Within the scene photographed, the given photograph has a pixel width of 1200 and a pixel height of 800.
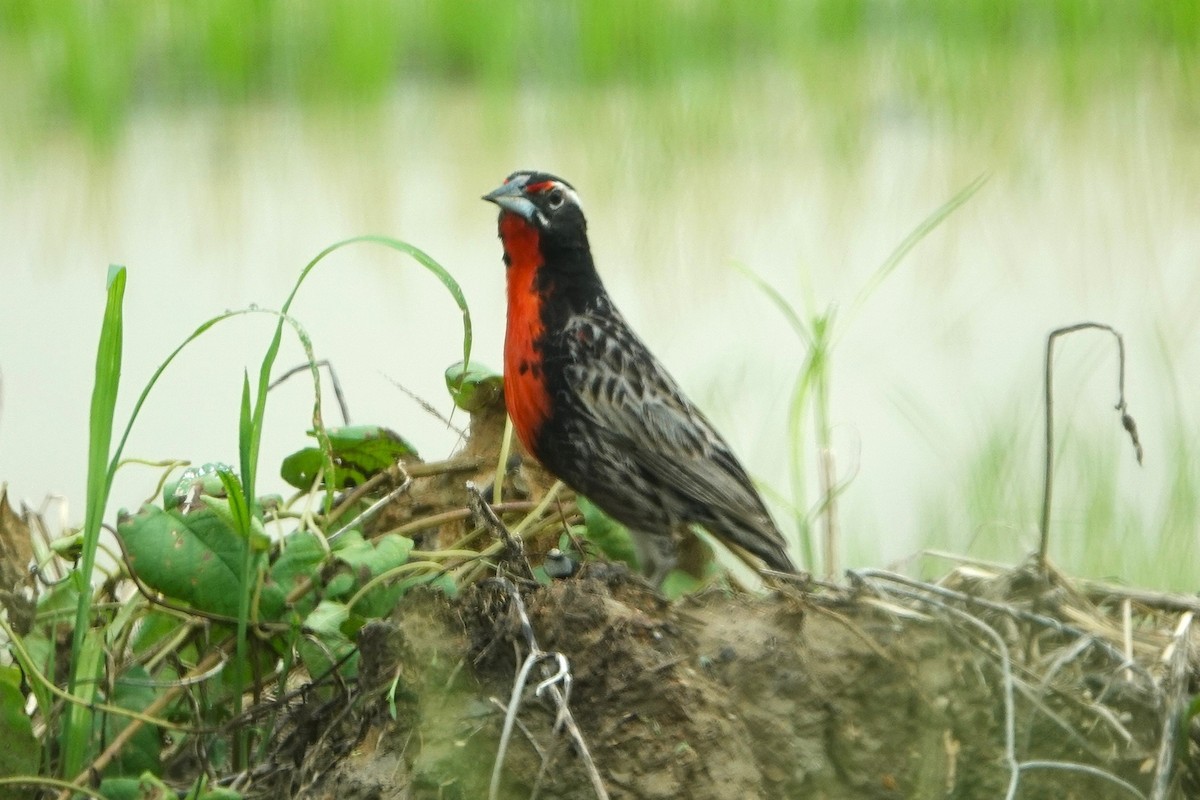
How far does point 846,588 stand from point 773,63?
104cm

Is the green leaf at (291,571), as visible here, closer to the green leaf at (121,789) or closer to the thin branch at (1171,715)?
the green leaf at (121,789)

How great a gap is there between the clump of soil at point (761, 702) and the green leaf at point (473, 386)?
52 cm

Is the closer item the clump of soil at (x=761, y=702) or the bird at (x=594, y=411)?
the clump of soil at (x=761, y=702)

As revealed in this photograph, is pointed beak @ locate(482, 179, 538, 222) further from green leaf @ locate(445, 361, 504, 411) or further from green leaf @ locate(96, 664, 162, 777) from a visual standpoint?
green leaf @ locate(96, 664, 162, 777)

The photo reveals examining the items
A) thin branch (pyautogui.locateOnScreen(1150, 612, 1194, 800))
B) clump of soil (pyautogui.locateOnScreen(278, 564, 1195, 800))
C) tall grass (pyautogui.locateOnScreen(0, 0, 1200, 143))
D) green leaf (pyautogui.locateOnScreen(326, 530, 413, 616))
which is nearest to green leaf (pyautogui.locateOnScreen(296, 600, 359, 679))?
green leaf (pyautogui.locateOnScreen(326, 530, 413, 616))

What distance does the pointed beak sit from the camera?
4.70 ft

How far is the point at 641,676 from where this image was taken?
913 millimetres

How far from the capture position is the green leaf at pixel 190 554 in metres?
1.14

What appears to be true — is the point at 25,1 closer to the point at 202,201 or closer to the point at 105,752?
the point at 202,201

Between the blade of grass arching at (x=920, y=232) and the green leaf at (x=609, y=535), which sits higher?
the blade of grass arching at (x=920, y=232)

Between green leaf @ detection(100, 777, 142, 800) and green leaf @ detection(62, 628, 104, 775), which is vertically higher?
green leaf @ detection(62, 628, 104, 775)

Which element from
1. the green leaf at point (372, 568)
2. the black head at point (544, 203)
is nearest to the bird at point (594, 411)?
the black head at point (544, 203)

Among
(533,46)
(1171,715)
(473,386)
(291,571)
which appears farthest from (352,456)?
(1171,715)

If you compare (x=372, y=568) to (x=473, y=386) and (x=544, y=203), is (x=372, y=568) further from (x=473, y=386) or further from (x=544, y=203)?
(x=544, y=203)
